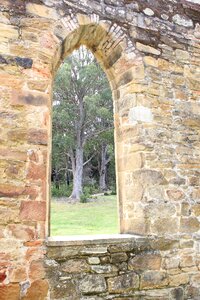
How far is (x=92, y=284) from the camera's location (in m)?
3.11

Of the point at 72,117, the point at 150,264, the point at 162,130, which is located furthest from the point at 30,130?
the point at 72,117

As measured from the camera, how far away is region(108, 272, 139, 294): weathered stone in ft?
10.5

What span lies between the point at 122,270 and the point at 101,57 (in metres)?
2.74

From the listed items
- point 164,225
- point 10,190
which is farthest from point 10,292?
point 164,225

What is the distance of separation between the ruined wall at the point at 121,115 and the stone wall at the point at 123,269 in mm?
68

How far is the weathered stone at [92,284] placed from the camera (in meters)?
3.07

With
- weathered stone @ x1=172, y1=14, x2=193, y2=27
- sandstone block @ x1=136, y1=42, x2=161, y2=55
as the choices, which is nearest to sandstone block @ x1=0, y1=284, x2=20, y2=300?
sandstone block @ x1=136, y1=42, x2=161, y2=55

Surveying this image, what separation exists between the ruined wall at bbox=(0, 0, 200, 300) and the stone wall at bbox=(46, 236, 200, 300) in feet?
0.22

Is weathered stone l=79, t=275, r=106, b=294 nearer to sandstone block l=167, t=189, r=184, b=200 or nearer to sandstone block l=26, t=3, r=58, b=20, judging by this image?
sandstone block l=167, t=189, r=184, b=200

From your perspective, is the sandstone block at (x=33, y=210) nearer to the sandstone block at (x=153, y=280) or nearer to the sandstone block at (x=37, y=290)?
the sandstone block at (x=37, y=290)

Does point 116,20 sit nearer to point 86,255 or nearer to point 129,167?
point 129,167

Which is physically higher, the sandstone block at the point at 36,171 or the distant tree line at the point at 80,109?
the distant tree line at the point at 80,109

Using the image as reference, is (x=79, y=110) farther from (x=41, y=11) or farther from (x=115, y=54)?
(x=41, y=11)

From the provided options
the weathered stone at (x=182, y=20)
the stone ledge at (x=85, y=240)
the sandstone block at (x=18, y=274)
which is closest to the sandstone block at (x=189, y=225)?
the stone ledge at (x=85, y=240)
